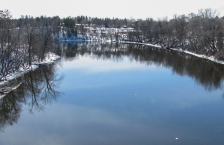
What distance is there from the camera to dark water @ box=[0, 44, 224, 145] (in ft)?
37.5

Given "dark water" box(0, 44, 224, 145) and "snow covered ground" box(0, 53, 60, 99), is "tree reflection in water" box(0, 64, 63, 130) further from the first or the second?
"snow covered ground" box(0, 53, 60, 99)

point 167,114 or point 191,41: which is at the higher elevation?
point 191,41

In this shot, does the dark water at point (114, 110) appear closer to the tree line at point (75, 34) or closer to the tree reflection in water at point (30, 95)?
the tree reflection in water at point (30, 95)

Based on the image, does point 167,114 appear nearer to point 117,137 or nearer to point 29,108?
point 117,137

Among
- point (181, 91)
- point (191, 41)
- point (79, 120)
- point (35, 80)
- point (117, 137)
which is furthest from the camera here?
point (191, 41)

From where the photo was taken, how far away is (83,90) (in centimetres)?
1975

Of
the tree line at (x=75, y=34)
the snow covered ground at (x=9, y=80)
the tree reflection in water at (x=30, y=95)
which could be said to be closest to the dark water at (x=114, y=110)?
the tree reflection in water at (x=30, y=95)

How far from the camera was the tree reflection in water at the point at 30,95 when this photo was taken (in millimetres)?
14805

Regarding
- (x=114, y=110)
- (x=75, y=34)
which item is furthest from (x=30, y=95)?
(x=75, y=34)

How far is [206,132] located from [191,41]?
132 feet

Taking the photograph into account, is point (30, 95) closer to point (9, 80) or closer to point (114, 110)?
point (9, 80)

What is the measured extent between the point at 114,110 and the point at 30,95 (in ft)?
24.5

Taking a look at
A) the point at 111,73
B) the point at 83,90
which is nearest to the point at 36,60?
the point at 111,73

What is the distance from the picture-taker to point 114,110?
1495cm
